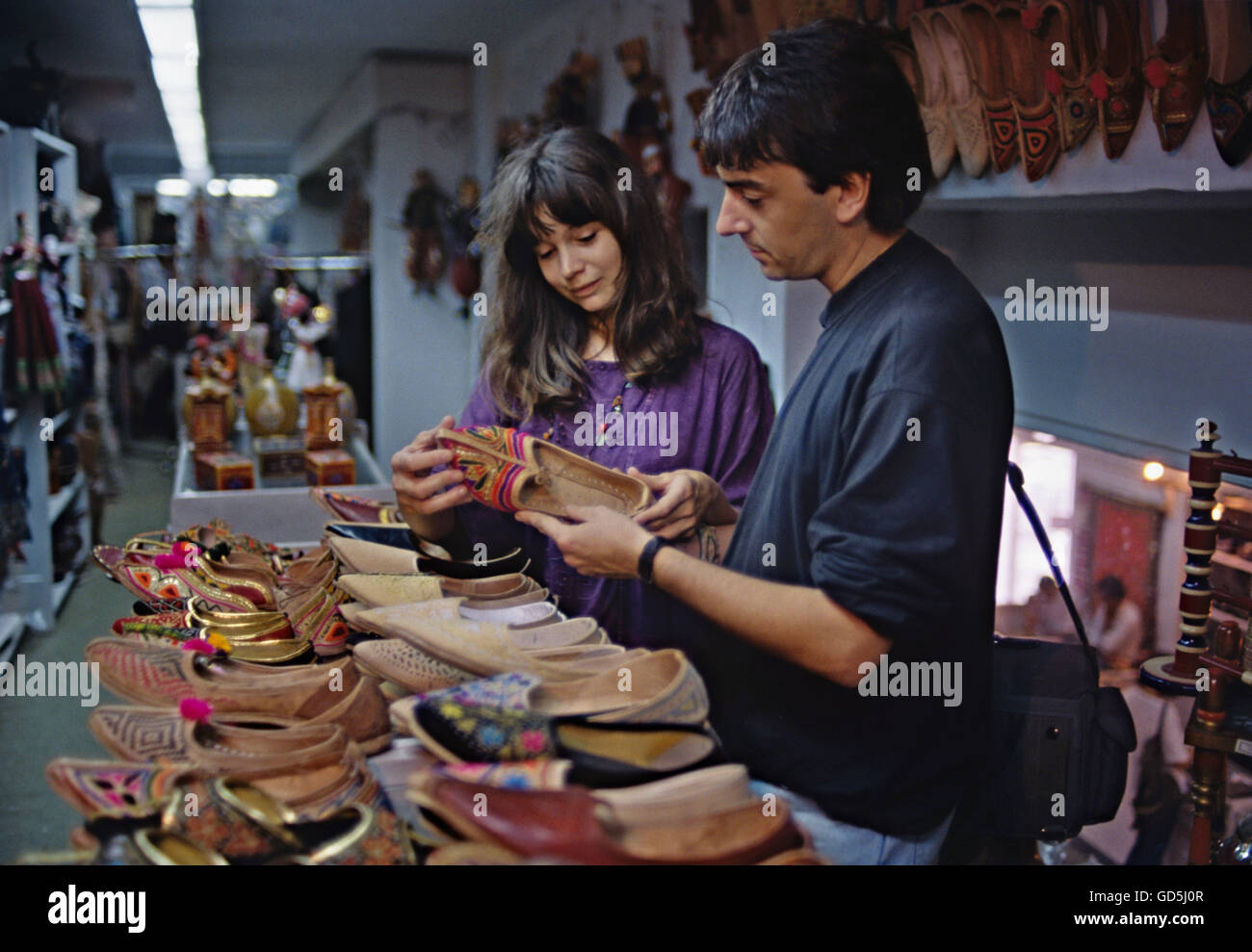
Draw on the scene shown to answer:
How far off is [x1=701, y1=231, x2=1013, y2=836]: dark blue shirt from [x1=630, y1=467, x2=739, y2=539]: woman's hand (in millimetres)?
147

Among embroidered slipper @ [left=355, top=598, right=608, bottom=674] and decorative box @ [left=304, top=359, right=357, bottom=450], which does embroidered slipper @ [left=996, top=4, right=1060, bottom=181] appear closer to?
embroidered slipper @ [left=355, top=598, right=608, bottom=674]

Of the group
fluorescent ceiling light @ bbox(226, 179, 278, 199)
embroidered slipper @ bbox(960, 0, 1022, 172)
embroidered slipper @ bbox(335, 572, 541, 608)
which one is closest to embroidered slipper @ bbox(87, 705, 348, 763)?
embroidered slipper @ bbox(335, 572, 541, 608)

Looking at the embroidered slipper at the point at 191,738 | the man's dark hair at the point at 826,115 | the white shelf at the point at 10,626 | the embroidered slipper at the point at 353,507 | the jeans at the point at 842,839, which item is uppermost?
the man's dark hair at the point at 826,115

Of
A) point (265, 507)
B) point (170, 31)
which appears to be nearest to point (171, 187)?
point (170, 31)

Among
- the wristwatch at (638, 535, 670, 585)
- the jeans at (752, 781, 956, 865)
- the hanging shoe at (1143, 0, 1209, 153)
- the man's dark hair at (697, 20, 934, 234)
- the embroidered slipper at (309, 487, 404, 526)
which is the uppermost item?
the hanging shoe at (1143, 0, 1209, 153)

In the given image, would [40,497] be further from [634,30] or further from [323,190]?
[634,30]

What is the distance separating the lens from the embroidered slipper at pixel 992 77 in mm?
1794

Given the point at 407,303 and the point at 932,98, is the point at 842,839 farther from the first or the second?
the point at 407,303

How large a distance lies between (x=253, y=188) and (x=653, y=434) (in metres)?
3.07

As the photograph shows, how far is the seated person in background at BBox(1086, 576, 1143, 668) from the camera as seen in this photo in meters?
2.03

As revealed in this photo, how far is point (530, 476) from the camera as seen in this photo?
147cm

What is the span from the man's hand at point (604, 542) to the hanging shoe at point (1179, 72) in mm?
876

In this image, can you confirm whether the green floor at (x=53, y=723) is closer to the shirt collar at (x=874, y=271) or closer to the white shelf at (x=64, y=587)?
the white shelf at (x=64, y=587)

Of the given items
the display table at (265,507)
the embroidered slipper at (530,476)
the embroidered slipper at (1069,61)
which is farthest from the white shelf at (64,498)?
the embroidered slipper at (1069,61)
